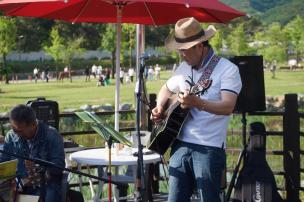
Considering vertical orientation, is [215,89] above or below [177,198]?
above

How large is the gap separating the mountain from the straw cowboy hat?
127457 mm

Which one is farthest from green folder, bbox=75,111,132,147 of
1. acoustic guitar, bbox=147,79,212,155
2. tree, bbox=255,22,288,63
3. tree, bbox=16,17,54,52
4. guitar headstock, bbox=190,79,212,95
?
tree, bbox=255,22,288,63

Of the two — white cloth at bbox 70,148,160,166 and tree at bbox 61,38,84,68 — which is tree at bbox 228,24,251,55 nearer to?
tree at bbox 61,38,84,68

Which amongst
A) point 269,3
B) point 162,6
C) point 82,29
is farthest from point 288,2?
point 162,6

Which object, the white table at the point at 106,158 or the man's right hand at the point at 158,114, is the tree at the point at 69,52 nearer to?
the white table at the point at 106,158

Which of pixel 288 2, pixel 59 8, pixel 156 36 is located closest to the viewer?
pixel 59 8

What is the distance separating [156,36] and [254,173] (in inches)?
2648

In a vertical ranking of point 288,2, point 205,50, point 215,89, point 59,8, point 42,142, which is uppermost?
point 288,2

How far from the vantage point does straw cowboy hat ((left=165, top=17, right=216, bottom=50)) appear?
398 cm

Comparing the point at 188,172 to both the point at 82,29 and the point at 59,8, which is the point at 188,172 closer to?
the point at 59,8

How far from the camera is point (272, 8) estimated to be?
157 meters

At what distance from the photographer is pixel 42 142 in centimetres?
472

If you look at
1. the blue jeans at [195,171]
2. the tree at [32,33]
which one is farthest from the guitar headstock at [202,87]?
the tree at [32,33]

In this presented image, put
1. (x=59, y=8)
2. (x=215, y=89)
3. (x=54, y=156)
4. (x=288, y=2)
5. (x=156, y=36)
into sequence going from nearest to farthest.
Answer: (x=215, y=89) → (x=54, y=156) → (x=59, y=8) → (x=156, y=36) → (x=288, y=2)
